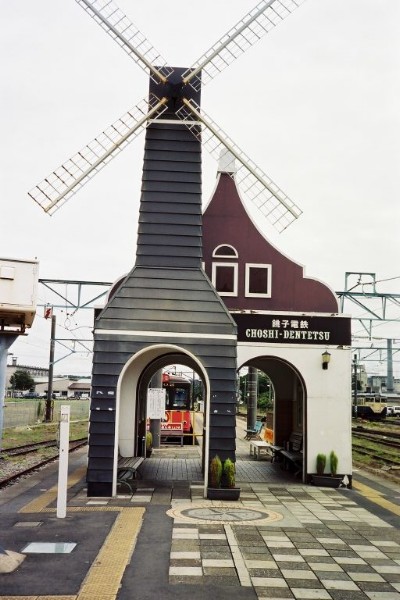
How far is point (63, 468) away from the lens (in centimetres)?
1133

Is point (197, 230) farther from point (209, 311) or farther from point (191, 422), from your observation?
point (191, 422)

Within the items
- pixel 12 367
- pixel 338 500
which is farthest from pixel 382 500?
pixel 12 367

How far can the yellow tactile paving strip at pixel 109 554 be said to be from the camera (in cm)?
711

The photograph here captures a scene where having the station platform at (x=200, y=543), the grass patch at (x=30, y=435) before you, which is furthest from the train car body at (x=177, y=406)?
the station platform at (x=200, y=543)

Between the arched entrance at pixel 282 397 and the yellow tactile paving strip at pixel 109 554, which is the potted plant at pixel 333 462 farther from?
the yellow tactile paving strip at pixel 109 554

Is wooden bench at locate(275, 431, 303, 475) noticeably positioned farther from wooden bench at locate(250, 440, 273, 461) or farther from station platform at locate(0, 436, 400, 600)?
station platform at locate(0, 436, 400, 600)

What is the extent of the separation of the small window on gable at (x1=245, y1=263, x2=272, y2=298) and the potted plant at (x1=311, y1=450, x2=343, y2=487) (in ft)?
15.2

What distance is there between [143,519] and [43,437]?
20446 mm

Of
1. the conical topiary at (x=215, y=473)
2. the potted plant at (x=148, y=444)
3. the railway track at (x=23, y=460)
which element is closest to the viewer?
the conical topiary at (x=215, y=473)


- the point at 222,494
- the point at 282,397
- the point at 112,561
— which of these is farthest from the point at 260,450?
the point at 112,561

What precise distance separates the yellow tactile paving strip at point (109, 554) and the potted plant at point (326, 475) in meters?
5.75

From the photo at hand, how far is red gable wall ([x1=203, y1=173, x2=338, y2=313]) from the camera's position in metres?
17.3

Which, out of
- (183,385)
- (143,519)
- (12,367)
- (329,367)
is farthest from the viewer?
(12,367)

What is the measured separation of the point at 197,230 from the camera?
50.4 ft
